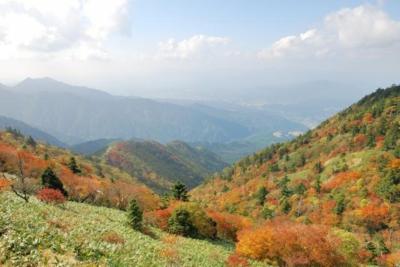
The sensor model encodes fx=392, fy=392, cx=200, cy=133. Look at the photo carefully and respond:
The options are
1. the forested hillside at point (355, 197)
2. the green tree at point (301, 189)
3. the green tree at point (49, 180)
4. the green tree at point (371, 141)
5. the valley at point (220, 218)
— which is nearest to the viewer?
the valley at point (220, 218)

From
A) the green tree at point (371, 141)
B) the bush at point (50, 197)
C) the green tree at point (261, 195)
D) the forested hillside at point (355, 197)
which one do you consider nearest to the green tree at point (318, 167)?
the forested hillside at point (355, 197)

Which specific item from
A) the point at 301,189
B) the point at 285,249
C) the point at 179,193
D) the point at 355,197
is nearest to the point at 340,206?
the point at 355,197

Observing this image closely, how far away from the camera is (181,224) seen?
67000 millimetres

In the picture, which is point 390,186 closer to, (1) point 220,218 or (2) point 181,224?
(1) point 220,218

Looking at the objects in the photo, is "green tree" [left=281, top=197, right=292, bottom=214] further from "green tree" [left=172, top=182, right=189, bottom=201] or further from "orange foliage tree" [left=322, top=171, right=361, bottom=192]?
"green tree" [left=172, top=182, right=189, bottom=201]

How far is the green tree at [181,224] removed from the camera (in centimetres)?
6650

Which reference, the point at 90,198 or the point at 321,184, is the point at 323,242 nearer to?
the point at 90,198

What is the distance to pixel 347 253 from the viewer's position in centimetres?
7131

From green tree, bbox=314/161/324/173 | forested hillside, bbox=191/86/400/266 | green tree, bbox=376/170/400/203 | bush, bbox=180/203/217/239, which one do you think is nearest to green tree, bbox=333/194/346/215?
forested hillside, bbox=191/86/400/266

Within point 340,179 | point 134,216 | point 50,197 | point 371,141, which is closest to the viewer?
point 134,216

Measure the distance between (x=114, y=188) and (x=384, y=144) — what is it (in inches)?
4852

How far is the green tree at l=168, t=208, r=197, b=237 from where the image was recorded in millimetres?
66500

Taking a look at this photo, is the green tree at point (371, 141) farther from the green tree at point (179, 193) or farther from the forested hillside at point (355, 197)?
the green tree at point (179, 193)

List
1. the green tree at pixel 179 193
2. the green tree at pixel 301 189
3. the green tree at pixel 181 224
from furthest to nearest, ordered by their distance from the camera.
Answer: the green tree at pixel 301 189 → the green tree at pixel 179 193 → the green tree at pixel 181 224
